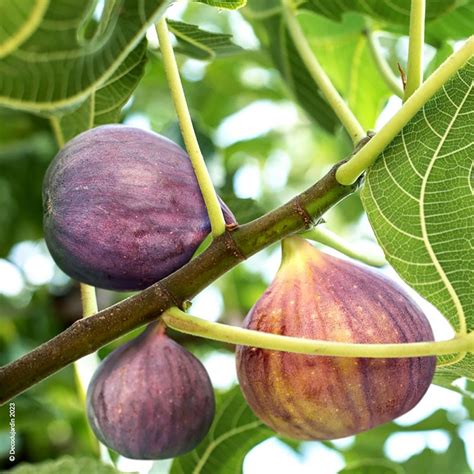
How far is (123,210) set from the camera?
1.05 m

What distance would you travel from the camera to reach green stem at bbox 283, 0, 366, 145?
45.8 inches

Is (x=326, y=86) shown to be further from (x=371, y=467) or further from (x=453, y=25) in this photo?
(x=371, y=467)

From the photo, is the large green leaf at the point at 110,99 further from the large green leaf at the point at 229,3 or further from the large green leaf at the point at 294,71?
the large green leaf at the point at 294,71

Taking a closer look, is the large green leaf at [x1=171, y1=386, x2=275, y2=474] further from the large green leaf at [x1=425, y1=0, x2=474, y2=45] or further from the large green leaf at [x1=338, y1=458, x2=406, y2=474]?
the large green leaf at [x1=425, y1=0, x2=474, y2=45]

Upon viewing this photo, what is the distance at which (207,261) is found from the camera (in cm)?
104

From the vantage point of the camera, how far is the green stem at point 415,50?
1.03 metres

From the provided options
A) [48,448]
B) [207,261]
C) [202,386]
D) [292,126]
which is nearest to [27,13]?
[207,261]

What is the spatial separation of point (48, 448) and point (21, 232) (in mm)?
606

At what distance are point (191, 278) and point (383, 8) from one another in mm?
732

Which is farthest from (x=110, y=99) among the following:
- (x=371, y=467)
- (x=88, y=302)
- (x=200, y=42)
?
(x=371, y=467)

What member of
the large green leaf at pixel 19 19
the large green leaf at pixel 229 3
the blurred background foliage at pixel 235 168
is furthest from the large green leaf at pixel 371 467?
the large green leaf at pixel 19 19

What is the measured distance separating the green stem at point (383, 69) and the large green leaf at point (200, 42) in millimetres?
274

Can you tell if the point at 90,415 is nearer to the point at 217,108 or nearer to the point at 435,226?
the point at 435,226

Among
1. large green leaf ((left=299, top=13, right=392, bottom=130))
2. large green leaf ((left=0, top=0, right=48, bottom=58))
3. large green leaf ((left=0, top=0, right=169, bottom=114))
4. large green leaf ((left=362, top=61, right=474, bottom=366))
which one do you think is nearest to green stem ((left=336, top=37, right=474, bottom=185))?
large green leaf ((left=362, top=61, right=474, bottom=366))
